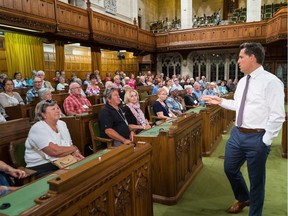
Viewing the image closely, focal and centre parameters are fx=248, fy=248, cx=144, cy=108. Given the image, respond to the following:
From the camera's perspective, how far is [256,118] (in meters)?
2.02

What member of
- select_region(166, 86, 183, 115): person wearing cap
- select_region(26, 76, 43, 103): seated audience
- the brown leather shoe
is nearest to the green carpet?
the brown leather shoe

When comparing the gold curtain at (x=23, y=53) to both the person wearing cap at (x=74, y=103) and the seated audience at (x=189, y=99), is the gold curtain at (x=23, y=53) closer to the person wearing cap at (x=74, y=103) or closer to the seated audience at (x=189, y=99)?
the person wearing cap at (x=74, y=103)

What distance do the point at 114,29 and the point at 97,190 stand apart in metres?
9.02

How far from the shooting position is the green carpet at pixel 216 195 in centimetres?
247

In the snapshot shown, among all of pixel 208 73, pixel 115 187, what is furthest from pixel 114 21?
pixel 115 187

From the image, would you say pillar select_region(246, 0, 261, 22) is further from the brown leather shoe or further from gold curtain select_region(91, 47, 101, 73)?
the brown leather shoe

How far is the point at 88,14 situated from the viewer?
843cm

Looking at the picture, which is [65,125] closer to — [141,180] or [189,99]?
[141,180]

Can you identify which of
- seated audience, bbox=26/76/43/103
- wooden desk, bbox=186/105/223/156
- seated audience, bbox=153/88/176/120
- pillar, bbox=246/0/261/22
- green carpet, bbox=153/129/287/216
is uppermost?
pillar, bbox=246/0/261/22

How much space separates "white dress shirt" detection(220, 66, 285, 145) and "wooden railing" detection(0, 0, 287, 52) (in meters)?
5.90

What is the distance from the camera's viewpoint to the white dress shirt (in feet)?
6.20

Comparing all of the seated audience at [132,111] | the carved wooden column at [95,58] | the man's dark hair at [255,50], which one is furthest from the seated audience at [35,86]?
the carved wooden column at [95,58]

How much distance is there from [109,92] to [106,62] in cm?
1071

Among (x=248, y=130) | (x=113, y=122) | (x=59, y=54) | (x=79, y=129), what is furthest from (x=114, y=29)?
(x=248, y=130)
